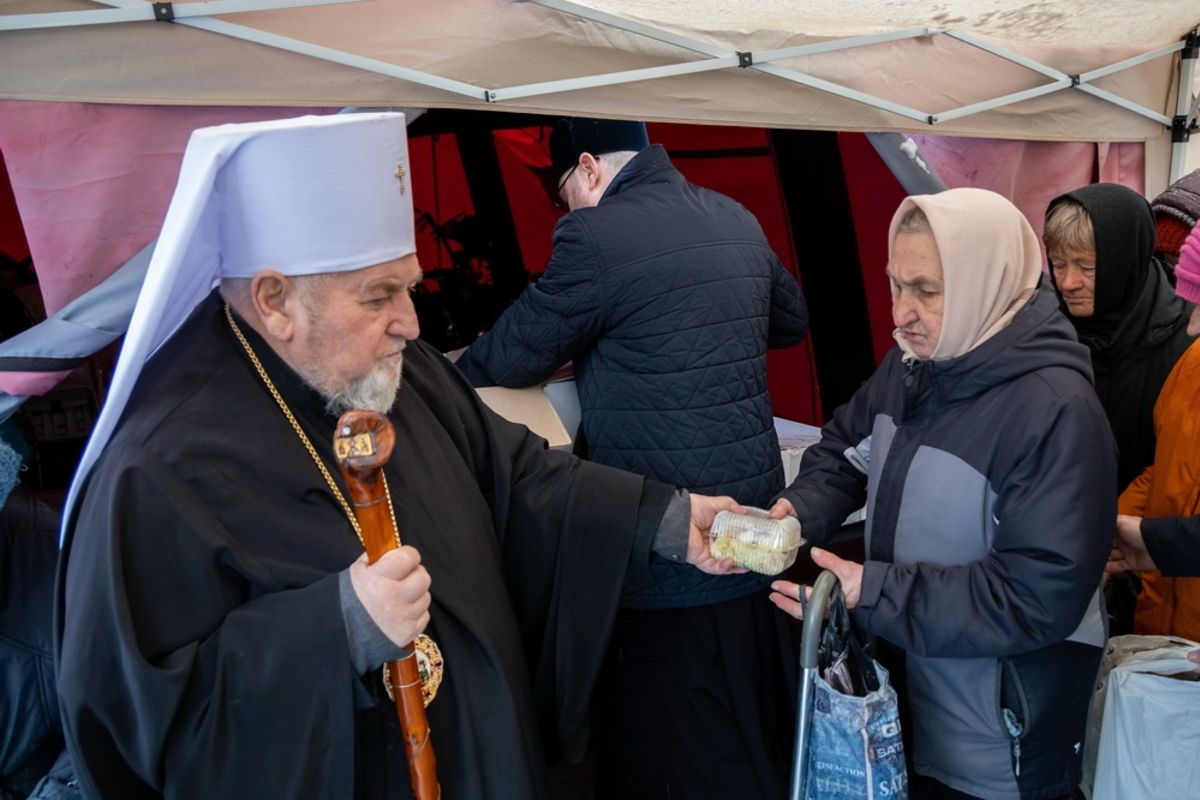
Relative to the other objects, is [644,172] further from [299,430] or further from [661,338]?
[299,430]

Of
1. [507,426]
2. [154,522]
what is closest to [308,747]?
[154,522]

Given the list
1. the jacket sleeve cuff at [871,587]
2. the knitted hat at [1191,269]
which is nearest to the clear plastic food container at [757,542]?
the jacket sleeve cuff at [871,587]

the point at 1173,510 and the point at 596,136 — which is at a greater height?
the point at 596,136

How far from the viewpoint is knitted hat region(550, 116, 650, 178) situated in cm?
267

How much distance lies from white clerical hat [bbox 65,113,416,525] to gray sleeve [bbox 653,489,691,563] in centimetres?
83

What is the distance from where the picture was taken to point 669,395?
8.29 ft

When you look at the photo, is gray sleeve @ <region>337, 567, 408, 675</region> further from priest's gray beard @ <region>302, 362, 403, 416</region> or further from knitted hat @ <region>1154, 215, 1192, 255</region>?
knitted hat @ <region>1154, 215, 1192, 255</region>

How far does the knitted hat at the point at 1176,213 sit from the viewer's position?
3023 mm

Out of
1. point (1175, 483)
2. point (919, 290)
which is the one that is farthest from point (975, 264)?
point (1175, 483)

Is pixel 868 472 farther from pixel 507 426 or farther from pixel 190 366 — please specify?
pixel 190 366

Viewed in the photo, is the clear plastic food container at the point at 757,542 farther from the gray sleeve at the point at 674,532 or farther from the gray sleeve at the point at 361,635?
the gray sleeve at the point at 361,635

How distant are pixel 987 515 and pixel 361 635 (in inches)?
48.1

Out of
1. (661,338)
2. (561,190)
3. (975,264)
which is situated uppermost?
(561,190)

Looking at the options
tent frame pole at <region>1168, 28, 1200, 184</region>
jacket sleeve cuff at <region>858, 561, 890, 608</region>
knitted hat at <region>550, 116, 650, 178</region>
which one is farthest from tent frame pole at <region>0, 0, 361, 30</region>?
tent frame pole at <region>1168, 28, 1200, 184</region>
